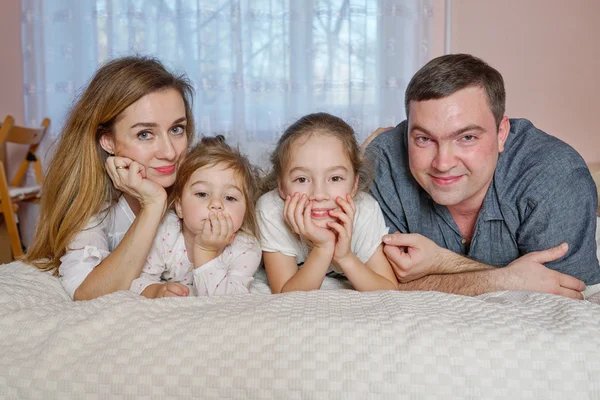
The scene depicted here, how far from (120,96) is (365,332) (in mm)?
890

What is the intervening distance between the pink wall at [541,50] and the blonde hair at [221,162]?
8.68 ft

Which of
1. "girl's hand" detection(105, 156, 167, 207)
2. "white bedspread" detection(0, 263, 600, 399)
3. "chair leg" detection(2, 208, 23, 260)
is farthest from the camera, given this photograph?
"chair leg" detection(2, 208, 23, 260)

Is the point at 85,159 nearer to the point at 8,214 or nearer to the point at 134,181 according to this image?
the point at 134,181

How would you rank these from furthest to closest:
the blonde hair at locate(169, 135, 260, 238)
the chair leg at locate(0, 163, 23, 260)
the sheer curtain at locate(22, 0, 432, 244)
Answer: the sheer curtain at locate(22, 0, 432, 244) < the chair leg at locate(0, 163, 23, 260) < the blonde hair at locate(169, 135, 260, 238)

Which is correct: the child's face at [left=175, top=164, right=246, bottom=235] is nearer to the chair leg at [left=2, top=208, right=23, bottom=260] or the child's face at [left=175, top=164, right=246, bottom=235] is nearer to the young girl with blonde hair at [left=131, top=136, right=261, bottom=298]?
the young girl with blonde hair at [left=131, top=136, right=261, bottom=298]

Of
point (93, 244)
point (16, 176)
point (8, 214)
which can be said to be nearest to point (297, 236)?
point (93, 244)

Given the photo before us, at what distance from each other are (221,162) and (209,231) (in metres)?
0.19

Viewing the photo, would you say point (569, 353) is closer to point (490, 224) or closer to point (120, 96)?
point (490, 224)

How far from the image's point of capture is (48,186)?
1.56 metres

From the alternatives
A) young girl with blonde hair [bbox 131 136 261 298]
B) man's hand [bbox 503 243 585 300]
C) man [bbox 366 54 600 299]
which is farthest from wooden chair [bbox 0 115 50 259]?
man's hand [bbox 503 243 585 300]

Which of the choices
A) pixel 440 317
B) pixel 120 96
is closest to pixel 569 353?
pixel 440 317

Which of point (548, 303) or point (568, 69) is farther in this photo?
point (568, 69)

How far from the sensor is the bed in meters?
0.92

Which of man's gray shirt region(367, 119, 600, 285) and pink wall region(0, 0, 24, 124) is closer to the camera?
man's gray shirt region(367, 119, 600, 285)
